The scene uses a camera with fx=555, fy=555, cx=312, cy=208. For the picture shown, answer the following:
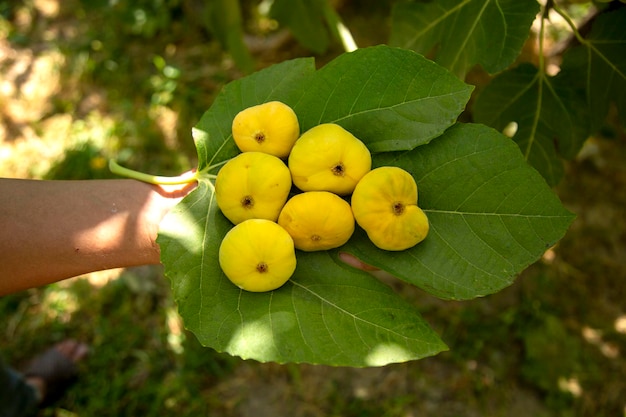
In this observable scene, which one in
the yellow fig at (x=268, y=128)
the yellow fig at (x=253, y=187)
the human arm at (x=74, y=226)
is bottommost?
the human arm at (x=74, y=226)

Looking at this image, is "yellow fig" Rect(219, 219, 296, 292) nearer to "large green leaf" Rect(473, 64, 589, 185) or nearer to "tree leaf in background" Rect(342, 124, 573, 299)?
"tree leaf in background" Rect(342, 124, 573, 299)

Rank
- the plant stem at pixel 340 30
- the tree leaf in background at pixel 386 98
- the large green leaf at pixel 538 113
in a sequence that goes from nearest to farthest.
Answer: the tree leaf in background at pixel 386 98, the large green leaf at pixel 538 113, the plant stem at pixel 340 30

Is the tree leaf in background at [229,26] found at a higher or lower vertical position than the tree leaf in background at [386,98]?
lower

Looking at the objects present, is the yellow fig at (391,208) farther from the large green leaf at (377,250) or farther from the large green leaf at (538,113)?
the large green leaf at (538,113)

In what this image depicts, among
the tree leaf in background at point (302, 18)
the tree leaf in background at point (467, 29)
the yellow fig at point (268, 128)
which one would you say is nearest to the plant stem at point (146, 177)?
the yellow fig at point (268, 128)

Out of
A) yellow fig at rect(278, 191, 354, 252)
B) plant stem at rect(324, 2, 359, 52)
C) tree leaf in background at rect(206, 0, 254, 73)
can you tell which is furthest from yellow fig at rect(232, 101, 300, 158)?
tree leaf in background at rect(206, 0, 254, 73)

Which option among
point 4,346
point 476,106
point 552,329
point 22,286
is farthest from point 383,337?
point 4,346

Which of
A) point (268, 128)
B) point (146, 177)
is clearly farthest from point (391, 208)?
point (146, 177)

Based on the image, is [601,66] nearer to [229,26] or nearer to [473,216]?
[473,216]
